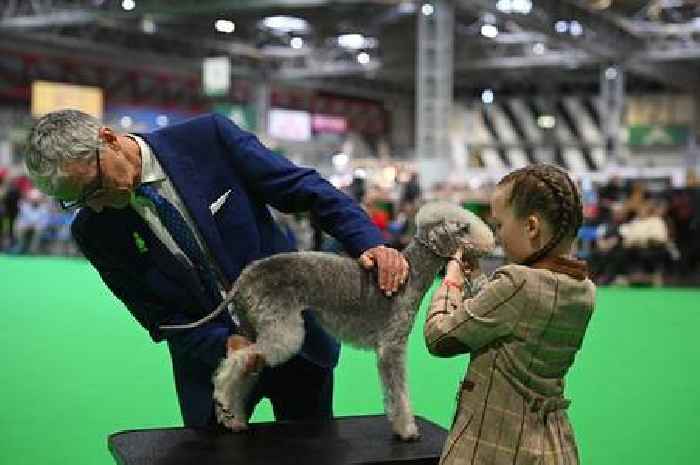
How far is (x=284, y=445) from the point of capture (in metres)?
2.26

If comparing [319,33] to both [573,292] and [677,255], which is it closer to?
[677,255]

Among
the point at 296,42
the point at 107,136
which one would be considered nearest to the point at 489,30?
the point at 296,42

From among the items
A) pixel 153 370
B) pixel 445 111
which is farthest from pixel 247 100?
pixel 153 370

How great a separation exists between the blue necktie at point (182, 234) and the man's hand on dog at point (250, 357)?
0.14 m

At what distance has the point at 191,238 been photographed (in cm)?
233

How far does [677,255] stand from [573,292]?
1157 centimetres

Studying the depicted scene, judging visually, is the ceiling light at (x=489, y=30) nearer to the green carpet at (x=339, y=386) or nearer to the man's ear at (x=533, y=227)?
the green carpet at (x=339, y=386)

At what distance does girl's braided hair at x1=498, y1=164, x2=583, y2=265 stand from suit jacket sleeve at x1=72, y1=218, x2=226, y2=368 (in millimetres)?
972

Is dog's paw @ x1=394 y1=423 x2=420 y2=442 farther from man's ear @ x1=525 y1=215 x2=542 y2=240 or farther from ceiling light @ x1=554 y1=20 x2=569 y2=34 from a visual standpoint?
ceiling light @ x1=554 y1=20 x2=569 y2=34

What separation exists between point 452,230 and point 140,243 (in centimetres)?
84

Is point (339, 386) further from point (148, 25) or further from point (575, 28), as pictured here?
point (148, 25)

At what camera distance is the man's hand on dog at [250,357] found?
224cm

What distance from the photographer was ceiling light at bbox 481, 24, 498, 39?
82.4ft

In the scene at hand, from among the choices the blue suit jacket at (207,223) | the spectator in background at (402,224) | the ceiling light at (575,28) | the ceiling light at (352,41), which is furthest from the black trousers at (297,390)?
the ceiling light at (352,41)
